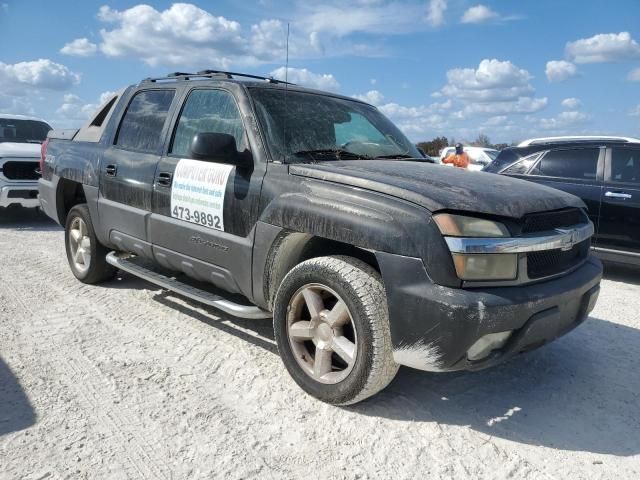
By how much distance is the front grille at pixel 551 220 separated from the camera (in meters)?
2.78

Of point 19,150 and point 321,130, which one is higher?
point 321,130

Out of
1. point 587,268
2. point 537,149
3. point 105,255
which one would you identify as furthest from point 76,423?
point 537,149

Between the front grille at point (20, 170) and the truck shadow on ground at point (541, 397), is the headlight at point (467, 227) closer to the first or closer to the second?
the truck shadow on ground at point (541, 397)

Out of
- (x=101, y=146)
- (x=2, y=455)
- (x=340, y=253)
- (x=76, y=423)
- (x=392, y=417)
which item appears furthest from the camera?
Result: (x=101, y=146)

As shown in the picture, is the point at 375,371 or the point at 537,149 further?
the point at 537,149

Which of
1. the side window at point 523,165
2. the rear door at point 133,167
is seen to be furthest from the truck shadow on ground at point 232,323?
the side window at point 523,165

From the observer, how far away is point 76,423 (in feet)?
8.89

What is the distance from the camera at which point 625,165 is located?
20.5ft

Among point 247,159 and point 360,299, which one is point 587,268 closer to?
point 360,299

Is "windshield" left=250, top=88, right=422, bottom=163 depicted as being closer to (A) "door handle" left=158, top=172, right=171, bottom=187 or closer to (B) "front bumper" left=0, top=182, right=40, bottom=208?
(A) "door handle" left=158, top=172, right=171, bottom=187

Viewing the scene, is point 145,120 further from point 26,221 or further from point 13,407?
point 26,221

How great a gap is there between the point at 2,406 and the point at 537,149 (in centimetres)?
635

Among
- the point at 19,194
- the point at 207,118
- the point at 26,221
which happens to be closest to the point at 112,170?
the point at 207,118

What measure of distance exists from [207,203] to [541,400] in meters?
2.42
